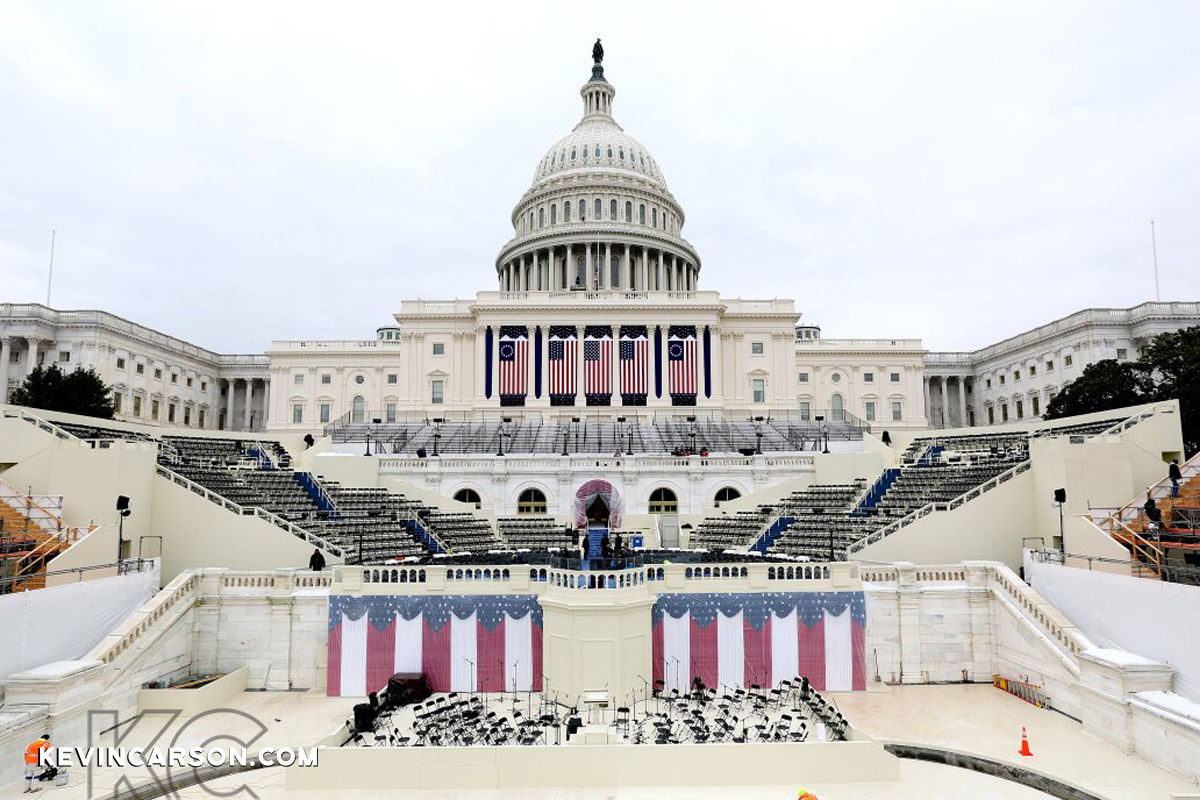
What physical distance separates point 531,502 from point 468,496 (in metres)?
4.08

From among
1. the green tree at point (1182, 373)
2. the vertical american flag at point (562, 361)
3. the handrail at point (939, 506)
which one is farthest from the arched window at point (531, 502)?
the green tree at point (1182, 373)

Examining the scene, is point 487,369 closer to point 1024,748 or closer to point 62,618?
point 62,618

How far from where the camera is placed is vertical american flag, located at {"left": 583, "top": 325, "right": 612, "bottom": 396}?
71000mm

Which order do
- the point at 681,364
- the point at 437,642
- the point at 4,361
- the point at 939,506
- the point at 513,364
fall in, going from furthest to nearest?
1. the point at 4,361
2. the point at 681,364
3. the point at 513,364
4. the point at 939,506
5. the point at 437,642

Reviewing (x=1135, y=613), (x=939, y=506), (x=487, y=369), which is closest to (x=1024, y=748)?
(x=1135, y=613)

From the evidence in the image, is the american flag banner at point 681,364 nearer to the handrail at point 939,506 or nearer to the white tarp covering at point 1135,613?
the handrail at point 939,506

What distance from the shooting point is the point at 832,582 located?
24.8m

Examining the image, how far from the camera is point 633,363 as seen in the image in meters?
71.8

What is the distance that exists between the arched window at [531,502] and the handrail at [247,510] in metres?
16.3

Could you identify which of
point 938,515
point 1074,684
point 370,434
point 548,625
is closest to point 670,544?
point 938,515

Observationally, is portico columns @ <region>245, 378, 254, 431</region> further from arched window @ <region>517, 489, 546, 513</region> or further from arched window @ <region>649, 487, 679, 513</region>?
arched window @ <region>649, 487, 679, 513</region>

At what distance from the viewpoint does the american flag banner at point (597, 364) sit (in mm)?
70875

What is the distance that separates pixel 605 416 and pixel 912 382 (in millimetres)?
43153

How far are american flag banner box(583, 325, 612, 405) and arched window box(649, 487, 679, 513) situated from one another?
82.9 ft
